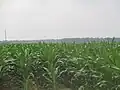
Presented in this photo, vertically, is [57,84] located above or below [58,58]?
below

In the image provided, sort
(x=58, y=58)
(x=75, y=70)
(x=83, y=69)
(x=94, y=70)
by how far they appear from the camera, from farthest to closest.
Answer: (x=58, y=58)
(x=75, y=70)
(x=83, y=69)
(x=94, y=70)

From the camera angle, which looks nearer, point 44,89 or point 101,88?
point 101,88

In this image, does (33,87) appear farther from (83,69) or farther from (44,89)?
(83,69)

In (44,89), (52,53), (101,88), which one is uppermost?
(52,53)

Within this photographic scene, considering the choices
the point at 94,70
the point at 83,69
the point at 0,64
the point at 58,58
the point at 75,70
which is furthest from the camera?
the point at 58,58

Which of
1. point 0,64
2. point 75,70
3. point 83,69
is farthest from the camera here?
point 0,64

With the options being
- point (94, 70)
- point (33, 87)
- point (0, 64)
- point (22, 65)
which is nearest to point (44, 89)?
point (33, 87)

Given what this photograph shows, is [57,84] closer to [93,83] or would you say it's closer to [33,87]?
[33,87]

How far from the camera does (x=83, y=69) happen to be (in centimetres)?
604

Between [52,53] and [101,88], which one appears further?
[52,53]

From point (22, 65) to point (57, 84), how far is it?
3.42 ft

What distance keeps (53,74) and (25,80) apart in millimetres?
812

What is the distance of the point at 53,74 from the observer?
6273 mm

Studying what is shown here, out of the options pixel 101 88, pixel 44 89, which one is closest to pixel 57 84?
pixel 44 89
